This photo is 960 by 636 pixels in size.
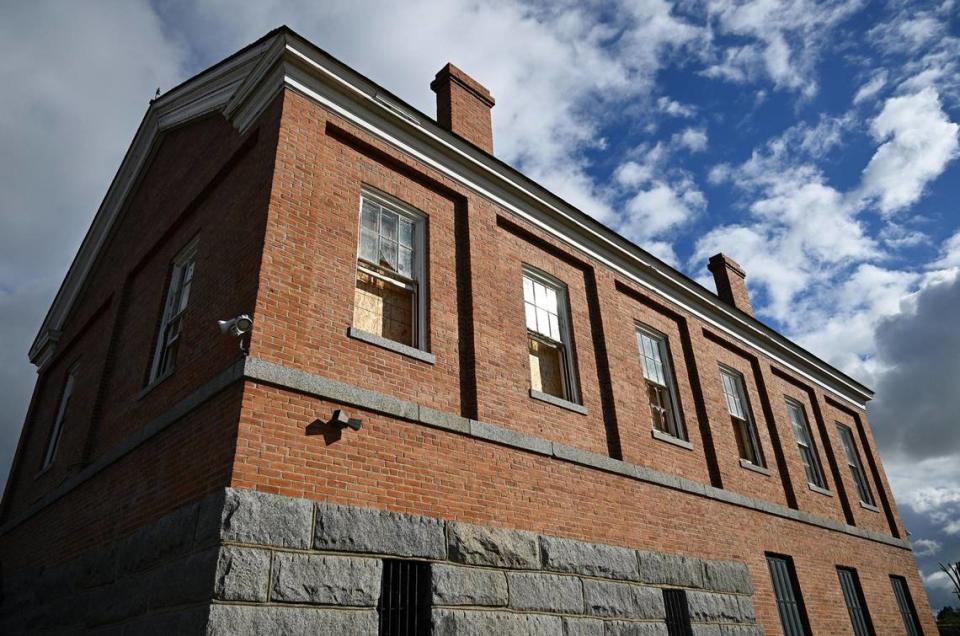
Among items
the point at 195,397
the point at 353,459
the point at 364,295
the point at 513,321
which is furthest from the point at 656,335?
the point at 195,397

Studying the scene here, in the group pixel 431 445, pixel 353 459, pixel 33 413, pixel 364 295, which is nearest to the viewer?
pixel 353 459

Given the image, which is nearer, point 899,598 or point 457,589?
point 457,589

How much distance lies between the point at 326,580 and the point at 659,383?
798 centimetres

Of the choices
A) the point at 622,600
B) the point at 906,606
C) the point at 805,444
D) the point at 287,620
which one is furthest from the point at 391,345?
the point at 906,606

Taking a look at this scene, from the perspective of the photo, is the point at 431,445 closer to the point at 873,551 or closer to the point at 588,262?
the point at 588,262

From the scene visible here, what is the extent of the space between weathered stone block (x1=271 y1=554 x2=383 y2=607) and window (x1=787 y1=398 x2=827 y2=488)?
12.4m

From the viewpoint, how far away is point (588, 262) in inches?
456

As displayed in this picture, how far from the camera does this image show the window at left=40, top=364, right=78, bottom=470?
12.2 meters

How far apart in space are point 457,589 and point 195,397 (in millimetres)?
3363

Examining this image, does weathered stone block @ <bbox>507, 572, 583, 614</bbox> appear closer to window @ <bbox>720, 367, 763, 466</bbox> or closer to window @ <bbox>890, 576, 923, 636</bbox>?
window @ <bbox>720, 367, 763, 466</bbox>

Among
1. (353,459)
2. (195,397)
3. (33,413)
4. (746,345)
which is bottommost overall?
(353,459)

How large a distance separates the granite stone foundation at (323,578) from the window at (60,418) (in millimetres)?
3598

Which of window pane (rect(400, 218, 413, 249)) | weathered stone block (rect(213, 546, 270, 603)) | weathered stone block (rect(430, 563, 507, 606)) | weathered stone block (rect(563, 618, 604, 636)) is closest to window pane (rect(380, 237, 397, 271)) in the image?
window pane (rect(400, 218, 413, 249))

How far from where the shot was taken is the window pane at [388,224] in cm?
869
